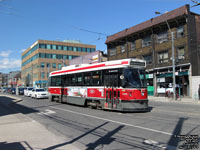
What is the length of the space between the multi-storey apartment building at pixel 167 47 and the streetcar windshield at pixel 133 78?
15376 mm

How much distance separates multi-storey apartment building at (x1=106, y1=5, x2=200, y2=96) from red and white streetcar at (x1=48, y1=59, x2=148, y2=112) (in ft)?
49.5

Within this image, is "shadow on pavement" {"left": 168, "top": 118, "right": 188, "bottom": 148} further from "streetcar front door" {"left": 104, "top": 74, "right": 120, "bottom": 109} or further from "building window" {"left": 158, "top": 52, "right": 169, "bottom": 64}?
"building window" {"left": 158, "top": 52, "right": 169, "bottom": 64}

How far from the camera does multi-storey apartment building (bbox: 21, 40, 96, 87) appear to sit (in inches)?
2854

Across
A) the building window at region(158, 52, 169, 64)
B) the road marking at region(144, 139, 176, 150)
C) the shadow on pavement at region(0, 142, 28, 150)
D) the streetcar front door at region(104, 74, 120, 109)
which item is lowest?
the road marking at region(144, 139, 176, 150)

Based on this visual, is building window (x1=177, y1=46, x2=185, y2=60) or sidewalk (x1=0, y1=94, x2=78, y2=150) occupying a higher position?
building window (x1=177, y1=46, x2=185, y2=60)

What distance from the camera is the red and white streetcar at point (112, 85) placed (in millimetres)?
12375

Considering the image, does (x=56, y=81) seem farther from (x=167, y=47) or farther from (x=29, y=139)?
(x=167, y=47)

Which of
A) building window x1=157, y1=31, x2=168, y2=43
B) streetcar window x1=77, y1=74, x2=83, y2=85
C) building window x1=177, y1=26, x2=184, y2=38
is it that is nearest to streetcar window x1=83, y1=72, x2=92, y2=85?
streetcar window x1=77, y1=74, x2=83, y2=85

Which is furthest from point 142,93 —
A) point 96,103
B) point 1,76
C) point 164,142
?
point 1,76

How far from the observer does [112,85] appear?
1320 centimetres

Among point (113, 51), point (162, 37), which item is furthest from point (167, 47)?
point (113, 51)

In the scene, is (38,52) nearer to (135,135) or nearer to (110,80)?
(110,80)

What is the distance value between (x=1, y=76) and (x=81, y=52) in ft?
343

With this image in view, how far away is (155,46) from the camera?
3166 cm
